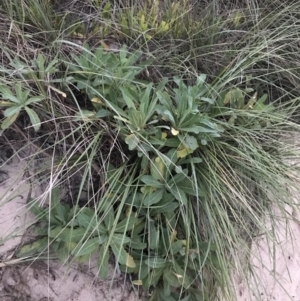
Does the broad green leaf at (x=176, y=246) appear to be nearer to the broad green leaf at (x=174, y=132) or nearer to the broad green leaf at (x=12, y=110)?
the broad green leaf at (x=174, y=132)

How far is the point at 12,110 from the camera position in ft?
4.34

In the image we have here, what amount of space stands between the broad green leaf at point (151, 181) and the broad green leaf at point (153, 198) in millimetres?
20

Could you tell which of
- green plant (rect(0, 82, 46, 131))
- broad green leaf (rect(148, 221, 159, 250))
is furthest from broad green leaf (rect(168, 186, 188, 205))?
green plant (rect(0, 82, 46, 131))

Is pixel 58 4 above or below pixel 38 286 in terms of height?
above

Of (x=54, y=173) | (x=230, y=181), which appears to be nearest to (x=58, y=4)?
(x=54, y=173)

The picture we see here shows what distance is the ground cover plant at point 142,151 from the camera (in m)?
1.38

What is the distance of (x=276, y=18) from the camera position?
183 cm

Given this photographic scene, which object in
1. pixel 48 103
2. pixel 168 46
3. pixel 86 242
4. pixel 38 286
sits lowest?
pixel 38 286

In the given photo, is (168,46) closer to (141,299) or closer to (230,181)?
(230,181)

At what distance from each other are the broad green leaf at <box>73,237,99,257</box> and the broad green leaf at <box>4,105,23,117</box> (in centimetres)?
40

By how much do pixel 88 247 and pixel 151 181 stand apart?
25cm

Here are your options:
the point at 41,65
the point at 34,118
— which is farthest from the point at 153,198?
the point at 41,65

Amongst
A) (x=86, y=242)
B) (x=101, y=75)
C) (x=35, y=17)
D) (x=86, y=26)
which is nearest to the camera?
(x=86, y=242)

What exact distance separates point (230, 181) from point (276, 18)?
2.33ft
